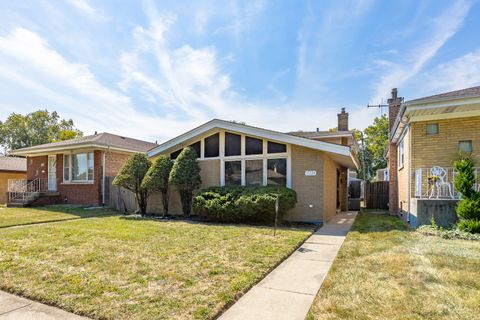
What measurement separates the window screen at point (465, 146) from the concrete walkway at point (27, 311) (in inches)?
414

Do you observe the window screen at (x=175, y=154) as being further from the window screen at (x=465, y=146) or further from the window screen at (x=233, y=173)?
the window screen at (x=465, y=146)

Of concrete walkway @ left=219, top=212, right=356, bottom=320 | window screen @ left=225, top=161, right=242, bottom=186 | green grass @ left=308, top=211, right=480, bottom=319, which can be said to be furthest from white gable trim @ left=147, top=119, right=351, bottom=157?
concrete walkway @ left=219, top=212, right=356, bottom=320

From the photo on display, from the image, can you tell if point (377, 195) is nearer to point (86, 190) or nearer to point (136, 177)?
point (136, 177)

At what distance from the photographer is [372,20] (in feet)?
32.4

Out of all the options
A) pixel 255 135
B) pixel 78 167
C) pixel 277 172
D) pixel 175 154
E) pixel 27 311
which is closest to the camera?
pixel 27 311

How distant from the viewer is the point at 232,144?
11633 mm

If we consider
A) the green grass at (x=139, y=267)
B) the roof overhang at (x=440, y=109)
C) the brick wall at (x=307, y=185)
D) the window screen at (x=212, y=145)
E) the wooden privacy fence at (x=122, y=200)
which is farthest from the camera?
the wooden privacy fence at (x=122, y=200)

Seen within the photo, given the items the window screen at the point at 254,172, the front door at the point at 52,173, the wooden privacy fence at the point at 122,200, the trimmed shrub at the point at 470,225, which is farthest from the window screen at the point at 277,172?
the front door at the point at 52,173

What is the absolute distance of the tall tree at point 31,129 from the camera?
1671 inches

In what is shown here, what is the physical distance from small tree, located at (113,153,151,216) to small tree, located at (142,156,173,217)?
61 centimetres

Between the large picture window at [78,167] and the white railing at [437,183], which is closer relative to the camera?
the white railing at [437,183]

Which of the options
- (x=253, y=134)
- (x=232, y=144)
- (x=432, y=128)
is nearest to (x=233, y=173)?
(x=232, y=144)

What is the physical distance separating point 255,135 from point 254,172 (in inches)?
58.3

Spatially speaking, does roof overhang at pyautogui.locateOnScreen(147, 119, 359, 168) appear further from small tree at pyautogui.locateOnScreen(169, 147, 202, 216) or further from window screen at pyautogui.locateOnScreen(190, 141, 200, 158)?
small tree at pyautogui.locateOnScreen(169, 147, 202, 216)
